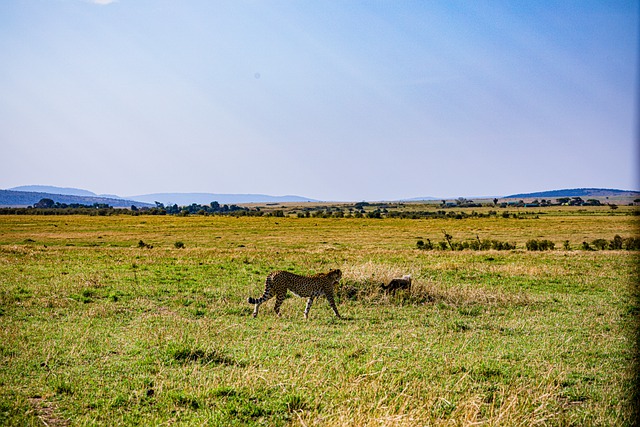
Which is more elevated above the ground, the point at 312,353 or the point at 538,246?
the point at 312,353

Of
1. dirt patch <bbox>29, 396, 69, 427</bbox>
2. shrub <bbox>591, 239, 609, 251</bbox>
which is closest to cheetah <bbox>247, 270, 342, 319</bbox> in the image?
dirt patch <bbox>29, 396, 69, 427</bbox>

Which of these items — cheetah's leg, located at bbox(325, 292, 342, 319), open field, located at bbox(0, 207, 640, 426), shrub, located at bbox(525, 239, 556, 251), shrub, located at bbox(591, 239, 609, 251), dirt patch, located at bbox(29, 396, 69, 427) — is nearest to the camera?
dirt patch, located at bbox(29, 396, 69, 427)

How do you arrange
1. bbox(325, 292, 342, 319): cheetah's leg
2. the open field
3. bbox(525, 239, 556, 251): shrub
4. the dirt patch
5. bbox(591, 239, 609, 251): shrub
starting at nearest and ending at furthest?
the dirt patch → the open field → bbox(325, 292, 342, 319): cheetah's leg → bbox(525, 239, 556, 251): shrub → bbox(591, 239, 609, 251): shrub

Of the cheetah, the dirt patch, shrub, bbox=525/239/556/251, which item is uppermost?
the cheetah

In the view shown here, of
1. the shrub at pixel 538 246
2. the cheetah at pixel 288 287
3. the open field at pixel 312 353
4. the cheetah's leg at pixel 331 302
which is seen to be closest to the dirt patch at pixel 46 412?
the open field at pixel 312 353

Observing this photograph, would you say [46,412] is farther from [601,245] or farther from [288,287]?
[601,245]

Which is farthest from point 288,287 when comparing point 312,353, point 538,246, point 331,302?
point 538,246

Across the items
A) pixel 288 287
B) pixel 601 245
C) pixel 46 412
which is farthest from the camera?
pixel 601 245

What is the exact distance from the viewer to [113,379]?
8289 millimetres

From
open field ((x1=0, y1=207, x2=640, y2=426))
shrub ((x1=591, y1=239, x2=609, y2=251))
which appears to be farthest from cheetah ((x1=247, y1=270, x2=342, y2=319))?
shrub ((x1=591, y1=239, x2=609, y2=251))

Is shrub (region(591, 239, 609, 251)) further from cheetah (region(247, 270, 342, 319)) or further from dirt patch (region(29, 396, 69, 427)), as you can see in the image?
dirt patch (region(29, 396, 69, 427))

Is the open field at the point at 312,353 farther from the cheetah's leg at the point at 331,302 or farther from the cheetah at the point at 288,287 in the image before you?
the cheetah at the point at 288,287

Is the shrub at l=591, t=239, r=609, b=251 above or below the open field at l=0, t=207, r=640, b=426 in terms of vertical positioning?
below

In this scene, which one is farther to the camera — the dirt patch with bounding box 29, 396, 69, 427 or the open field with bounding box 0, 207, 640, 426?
the open field with bounding box 0, 207, 640, 426
